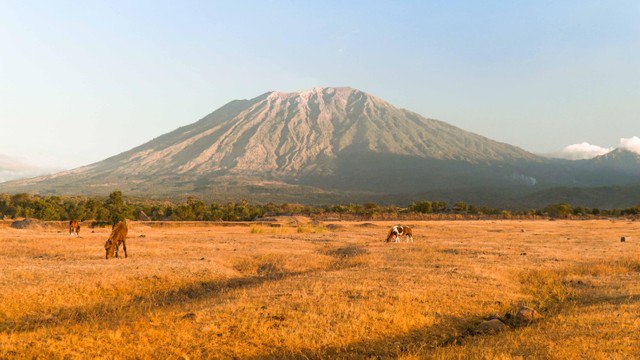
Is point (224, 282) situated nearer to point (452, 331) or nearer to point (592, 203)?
point (452, 331)

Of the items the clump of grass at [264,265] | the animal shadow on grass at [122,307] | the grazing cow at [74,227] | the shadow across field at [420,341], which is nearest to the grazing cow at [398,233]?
the clump of grass at [264,265]

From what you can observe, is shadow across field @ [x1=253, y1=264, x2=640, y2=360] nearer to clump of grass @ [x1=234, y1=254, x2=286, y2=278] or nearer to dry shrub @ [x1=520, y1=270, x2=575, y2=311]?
dry shrub @ [x1=520, y1=270, x2=575, y2=311]

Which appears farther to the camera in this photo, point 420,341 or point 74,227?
point 74,227

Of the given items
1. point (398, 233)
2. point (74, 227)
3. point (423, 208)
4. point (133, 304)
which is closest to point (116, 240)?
point (133, 304)

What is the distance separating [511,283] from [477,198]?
164m

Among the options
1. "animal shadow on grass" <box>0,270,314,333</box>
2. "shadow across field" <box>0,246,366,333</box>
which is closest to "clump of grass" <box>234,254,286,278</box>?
"shadow across field" <box>0,246,366,333</box>

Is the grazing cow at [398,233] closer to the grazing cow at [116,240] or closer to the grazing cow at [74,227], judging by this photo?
the grazing cow at [116,240]

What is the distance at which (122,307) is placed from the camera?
46.3 ft

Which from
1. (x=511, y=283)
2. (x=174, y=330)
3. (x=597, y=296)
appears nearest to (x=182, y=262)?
(x=174, y=330)

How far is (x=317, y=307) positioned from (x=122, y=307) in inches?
262

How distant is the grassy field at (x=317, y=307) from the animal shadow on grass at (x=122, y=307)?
0.21ft

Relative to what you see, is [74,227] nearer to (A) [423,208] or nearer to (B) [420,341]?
(B) [420,341]

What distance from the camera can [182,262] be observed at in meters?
21.3

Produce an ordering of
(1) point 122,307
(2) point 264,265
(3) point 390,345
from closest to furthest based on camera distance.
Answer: (3) point 390,345, (1) point 122,307, (2) point 264,265
